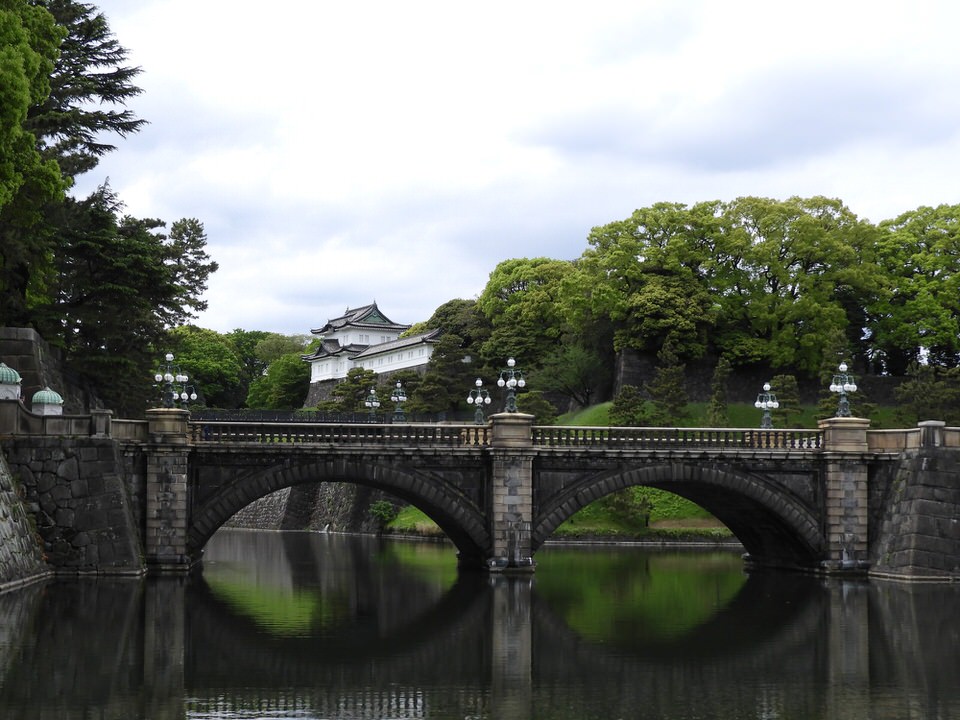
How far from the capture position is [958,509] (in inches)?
1702

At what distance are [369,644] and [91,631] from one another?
19.7 ft

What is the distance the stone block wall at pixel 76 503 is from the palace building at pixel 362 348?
199 ft

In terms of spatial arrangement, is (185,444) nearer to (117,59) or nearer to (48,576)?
(48,576)

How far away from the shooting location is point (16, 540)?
117ft

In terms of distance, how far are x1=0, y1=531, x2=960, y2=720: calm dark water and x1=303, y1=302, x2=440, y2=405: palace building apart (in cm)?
6106

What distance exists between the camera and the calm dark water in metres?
21.2

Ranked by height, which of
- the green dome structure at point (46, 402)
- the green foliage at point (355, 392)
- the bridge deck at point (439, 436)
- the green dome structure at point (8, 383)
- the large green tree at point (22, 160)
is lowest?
the bridge deck at point (439, 436)

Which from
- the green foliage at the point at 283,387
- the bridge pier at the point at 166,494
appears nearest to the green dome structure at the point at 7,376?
the bridge pier at the point at 166,494

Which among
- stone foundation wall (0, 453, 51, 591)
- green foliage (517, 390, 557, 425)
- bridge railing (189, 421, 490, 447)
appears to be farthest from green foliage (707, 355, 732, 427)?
stone foundation wall (0, 453, 51, 591)

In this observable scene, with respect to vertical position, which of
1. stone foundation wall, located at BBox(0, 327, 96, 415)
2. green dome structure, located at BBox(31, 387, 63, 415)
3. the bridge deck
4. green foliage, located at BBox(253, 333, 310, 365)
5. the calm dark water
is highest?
green foliage, located at BBox(253, 333, 310, 365)

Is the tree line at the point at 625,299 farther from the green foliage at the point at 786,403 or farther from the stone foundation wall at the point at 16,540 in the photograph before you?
the stone foundation wall at the point at 16,540

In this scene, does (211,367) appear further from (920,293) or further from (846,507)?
(846,507)

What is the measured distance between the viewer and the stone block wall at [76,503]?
38.6 meters

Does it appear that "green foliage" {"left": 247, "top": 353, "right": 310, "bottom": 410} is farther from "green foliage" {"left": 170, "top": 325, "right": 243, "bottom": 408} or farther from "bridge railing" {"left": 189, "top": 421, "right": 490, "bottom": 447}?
"bridge railing" {"left": 189, "top": 421, "right": 490, "bottom": 447}
